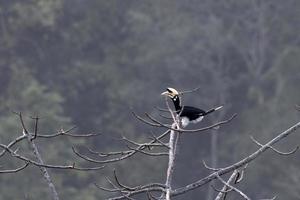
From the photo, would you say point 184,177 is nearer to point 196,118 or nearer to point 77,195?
point 77,195

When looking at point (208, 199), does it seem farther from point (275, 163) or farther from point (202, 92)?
point (202, 92)

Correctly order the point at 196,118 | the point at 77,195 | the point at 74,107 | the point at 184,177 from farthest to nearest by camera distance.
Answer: the point at 74,107 → the point at 184,177 → the point at 77,195 → the point at 196,118

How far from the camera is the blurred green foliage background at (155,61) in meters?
26.5

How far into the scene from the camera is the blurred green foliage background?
2652cm

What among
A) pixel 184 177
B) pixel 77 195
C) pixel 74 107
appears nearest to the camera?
pixel 77 195

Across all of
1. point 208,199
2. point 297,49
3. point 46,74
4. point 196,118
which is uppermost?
point 46,74

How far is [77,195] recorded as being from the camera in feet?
76.1

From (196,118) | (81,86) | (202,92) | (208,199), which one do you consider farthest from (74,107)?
(196,118)

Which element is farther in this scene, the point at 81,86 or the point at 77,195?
the point at 81,86

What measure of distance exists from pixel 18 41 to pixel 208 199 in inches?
263

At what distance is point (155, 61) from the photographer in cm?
2792

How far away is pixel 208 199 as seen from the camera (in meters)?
23.9

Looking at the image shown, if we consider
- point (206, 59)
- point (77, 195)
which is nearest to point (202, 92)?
point (206, 59)

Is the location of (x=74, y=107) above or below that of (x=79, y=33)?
below
